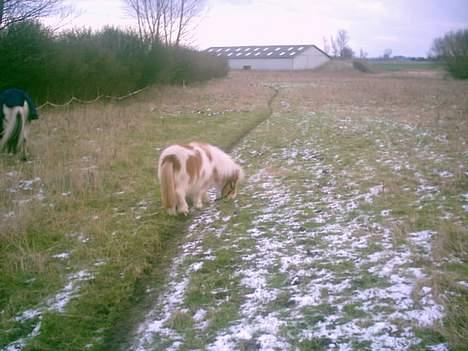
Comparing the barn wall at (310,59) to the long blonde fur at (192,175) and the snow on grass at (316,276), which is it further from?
the snow on grass at (316,276)

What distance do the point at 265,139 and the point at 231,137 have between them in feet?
3.39

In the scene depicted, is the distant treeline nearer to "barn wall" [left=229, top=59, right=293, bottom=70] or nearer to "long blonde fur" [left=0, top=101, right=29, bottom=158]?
"long blonde fur" [left=0, top=101, right=29, bottom=158]

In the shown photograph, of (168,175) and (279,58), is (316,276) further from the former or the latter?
(279,58)

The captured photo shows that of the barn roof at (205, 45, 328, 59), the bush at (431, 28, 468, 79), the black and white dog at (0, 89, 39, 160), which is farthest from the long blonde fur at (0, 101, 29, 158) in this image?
the barn roof at (205, 45, 328, 59)

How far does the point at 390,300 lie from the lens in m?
3.67

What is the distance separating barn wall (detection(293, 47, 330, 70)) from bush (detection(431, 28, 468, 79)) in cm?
3640

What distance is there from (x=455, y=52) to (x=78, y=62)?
33.2 meters

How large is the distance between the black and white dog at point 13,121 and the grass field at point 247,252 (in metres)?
0.45

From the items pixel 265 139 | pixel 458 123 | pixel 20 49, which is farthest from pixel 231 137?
pixel 20 49

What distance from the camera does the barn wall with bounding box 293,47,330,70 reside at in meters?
74.8

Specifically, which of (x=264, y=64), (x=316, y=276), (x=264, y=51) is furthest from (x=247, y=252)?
(x=264, y=51)

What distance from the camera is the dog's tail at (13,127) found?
9141mm

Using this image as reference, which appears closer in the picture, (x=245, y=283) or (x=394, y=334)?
(x=394, y=334)

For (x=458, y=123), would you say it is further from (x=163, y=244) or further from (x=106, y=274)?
(x=106, y=274)
